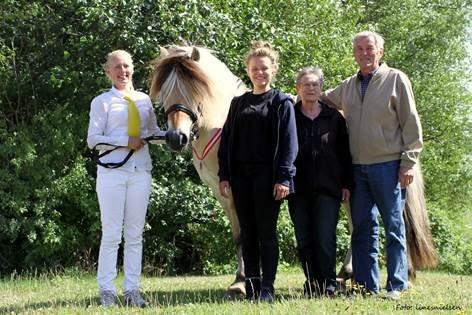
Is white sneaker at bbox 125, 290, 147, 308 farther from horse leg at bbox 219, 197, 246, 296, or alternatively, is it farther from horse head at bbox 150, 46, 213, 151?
horse head at bbox 150, 46, 213, 151

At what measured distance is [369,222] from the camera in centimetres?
520

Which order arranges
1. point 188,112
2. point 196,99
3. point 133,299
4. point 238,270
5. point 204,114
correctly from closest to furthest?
point 133,299 < point 188,112 < point 196,99 < point 204,114 < point 238,270

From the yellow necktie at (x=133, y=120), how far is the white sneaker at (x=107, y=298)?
1.29m

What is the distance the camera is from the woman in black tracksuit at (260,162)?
477cm

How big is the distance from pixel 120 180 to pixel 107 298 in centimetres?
95

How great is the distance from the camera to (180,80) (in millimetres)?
5277

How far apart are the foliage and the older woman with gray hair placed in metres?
3.90

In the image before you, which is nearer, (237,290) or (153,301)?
(153,301)

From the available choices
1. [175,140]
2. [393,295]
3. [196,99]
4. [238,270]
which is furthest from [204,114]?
[393,295]

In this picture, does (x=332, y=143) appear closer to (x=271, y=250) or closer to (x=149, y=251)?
(x=271, y=250)

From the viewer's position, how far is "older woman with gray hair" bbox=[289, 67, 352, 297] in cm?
503

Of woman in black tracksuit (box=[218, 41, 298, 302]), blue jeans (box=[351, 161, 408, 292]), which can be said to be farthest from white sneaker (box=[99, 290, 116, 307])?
blue jeans (box=[351, 161, 408, 292])

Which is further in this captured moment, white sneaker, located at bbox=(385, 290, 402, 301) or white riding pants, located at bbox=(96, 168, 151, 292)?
white riding pants, located at bbox=(96, 168, 151, 292)

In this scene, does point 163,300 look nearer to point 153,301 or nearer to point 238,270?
point 153,301
